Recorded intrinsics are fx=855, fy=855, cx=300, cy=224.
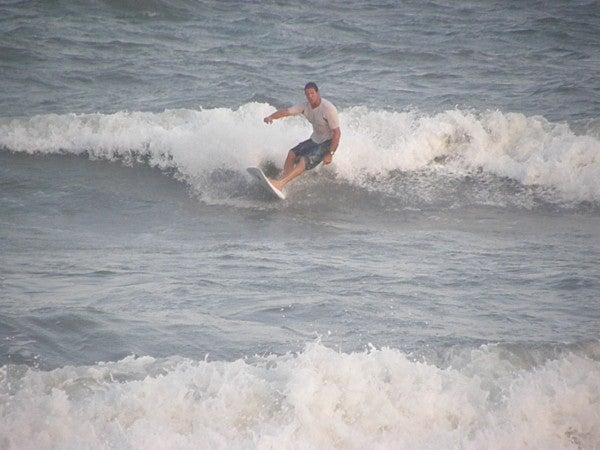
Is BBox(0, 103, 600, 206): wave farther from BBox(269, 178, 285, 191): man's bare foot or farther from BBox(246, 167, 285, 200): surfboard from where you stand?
BBox(269, 178, 285, 191): man's bare foot

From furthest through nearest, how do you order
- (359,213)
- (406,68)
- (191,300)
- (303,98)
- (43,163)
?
(406,68) < (303,98) < (43,163) < (359,213) < (191,300)

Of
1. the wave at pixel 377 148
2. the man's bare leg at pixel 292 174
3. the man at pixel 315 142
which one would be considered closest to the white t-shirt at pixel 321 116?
the man at pixel 315 142

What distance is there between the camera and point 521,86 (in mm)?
15852

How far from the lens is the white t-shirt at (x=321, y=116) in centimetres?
1095

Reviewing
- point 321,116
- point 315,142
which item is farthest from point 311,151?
point 321,116

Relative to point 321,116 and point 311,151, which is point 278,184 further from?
point 321,116

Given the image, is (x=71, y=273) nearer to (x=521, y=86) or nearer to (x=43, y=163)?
(x=43, y=163)

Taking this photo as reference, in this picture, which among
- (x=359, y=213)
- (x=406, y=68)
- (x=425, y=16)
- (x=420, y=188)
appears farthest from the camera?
(x=425, y=16)

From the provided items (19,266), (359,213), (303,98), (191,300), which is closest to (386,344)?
(191,300)

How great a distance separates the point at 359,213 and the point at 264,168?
6.77 feet

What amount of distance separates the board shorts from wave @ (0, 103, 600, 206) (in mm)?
913

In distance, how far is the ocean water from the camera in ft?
18.5

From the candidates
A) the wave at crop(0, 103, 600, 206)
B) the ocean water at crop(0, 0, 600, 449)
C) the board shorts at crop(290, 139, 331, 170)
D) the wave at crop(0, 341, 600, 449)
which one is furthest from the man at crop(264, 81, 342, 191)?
the wave at crop(0, 341, 600, 449)

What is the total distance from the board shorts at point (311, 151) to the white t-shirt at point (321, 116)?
8cm
